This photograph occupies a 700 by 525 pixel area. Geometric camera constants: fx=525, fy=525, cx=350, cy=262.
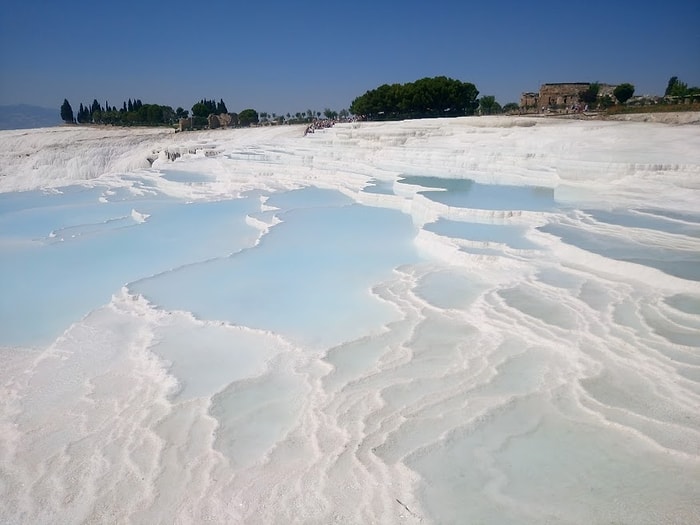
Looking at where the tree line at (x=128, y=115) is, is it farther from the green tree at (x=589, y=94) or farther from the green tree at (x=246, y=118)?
the green tree at (x=589, y=94)

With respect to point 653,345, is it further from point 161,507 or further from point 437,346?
point 161,507

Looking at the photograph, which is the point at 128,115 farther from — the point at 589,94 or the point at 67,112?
the point at 589,94

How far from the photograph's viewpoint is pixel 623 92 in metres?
23.8

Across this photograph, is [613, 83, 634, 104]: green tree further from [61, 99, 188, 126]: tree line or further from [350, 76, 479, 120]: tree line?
[61, 99, 188, 126]: tree line

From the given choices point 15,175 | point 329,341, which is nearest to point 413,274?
point 329,341

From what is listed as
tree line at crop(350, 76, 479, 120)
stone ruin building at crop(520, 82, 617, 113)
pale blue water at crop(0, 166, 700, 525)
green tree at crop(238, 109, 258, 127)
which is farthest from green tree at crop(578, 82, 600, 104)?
pale blue water at crop(0, 166, 700, 525)

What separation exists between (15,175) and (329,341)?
2429 centimetres

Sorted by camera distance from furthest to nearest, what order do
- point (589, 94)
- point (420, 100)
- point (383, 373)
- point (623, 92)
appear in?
1. point (420, 100)
2. point (589, 94)
3. point (623, 92)
4. point (383, 373)

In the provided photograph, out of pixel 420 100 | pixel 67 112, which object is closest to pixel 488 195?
pixel 420 100

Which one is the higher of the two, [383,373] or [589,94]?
[589,94]

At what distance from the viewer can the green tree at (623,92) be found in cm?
2372

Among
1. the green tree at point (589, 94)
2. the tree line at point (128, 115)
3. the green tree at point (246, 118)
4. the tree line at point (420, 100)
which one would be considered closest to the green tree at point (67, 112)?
the tree line at point (128, 115)

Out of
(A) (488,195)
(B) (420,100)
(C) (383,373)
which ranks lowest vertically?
(C) (383,373)

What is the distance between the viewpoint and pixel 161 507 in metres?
2.26
